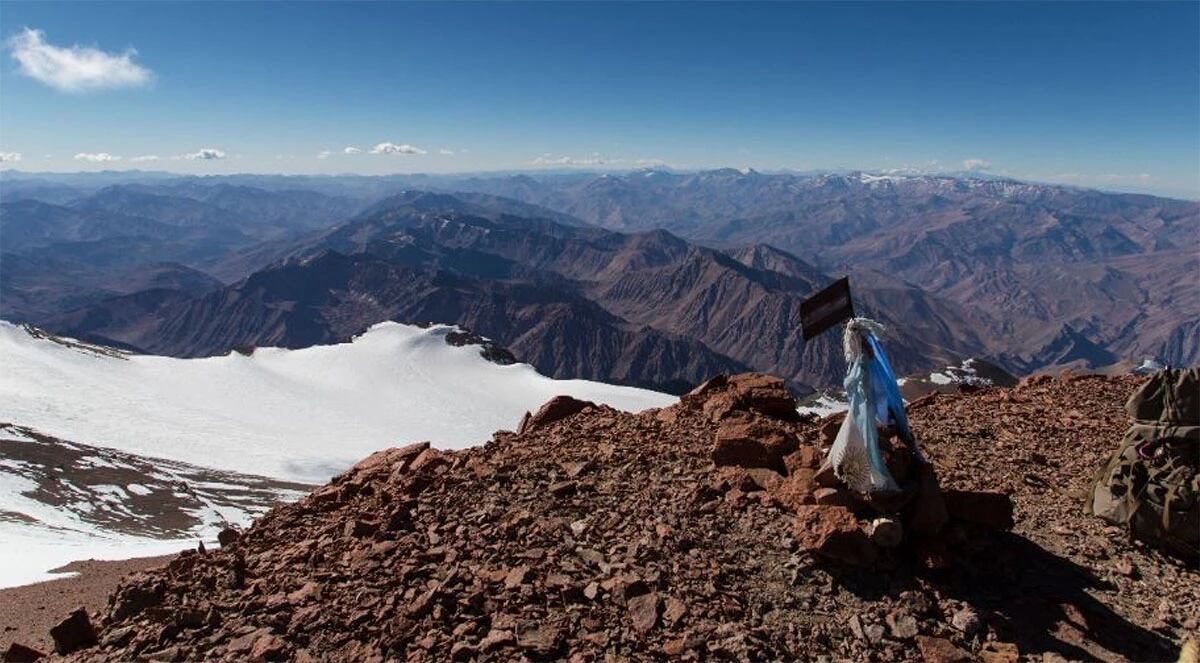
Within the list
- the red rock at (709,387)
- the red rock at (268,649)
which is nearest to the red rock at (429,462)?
the red rock at (268,649)

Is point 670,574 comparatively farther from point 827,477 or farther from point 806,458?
point 806,458

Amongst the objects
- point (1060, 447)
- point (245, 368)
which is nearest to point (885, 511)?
point (1060, 447)

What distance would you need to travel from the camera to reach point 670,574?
789 cm

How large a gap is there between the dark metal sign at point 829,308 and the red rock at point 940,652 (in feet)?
13.4

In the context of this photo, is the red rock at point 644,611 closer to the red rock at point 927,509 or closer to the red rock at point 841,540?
the red rock at point 841,540

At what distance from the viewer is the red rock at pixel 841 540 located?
787 cm

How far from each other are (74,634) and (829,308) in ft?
36.7

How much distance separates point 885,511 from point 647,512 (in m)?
3.26

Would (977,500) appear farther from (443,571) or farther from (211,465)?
(211,465)

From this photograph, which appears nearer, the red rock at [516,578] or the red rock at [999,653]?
the red rock at [999,653]

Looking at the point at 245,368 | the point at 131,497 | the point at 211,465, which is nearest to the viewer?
the point at 131,497

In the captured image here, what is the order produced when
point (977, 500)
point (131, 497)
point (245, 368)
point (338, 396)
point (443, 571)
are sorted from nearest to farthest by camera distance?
point (443, 571) < point (977, 500) < point (131, 497) < point (338, 396) < point (245, 368)

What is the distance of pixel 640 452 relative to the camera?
11.2 m

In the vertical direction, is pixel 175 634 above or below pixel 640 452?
below
